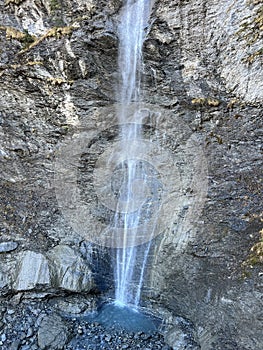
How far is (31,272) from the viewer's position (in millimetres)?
5938

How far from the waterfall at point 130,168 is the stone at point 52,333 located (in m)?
1.50

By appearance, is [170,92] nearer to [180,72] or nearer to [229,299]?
[180,72]

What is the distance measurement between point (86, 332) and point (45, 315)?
835 millimetres

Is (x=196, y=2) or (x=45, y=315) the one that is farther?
(x=196, y=2)

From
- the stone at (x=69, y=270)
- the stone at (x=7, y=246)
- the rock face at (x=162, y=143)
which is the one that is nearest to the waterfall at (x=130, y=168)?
the rock face at (x=162, y=143)

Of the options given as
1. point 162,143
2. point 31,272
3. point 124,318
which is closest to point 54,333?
point 31,272

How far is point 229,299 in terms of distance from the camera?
16.8 feet

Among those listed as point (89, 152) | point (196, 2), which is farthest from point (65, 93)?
point (196, 2)

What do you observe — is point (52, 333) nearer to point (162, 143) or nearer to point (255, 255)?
point (255, 255)

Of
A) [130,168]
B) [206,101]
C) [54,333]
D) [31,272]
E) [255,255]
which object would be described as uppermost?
[206,101]

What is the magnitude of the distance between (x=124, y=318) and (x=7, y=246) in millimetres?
2820

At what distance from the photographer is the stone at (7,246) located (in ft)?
20.3

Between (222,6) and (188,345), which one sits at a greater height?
(222,6)

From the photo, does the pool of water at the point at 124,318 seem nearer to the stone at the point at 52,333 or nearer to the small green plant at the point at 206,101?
the stone at the point at 52,333
